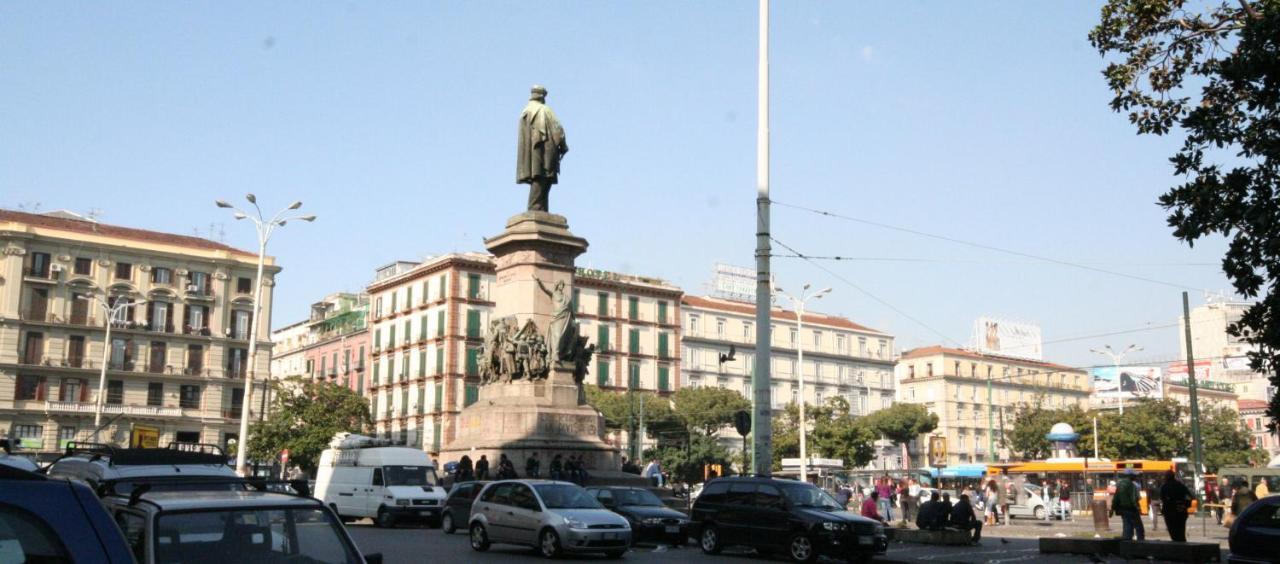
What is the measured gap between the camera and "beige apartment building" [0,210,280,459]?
73.6 meters

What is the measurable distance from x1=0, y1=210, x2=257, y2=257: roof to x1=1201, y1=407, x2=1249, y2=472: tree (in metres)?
77.6

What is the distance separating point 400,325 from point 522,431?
67.9 metres

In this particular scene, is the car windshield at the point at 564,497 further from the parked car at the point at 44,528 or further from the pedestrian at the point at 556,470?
the parked car at the point at 44,528

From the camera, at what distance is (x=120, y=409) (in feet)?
248

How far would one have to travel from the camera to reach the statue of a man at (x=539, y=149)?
31.2 m

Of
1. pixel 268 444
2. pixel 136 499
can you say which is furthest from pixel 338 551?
pixel 268 444

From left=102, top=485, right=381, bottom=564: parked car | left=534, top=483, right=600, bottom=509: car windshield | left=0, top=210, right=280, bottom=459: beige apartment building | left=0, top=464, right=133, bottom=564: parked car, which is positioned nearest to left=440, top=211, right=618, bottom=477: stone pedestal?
left=534, top=483, right=600, bottom=509: car windshield

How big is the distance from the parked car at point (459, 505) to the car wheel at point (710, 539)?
15.9 feet

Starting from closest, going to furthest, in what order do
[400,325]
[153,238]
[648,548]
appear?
[648,548]
[153,238]
[400,325]

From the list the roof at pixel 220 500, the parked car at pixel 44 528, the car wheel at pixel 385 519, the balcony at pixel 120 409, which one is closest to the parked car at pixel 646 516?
the car wheel at pixel 385 519

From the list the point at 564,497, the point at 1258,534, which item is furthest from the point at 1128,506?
the point at 564,497

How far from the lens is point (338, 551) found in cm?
691

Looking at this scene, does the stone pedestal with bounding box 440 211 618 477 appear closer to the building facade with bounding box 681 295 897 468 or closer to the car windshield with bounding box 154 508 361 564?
the car windshield with bounding box 154 508 361 564

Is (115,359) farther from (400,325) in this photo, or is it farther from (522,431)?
(522,431)
